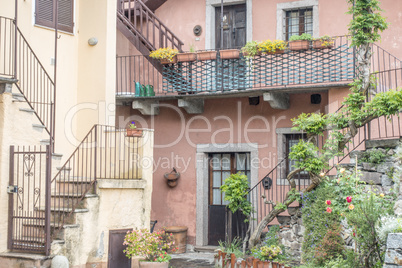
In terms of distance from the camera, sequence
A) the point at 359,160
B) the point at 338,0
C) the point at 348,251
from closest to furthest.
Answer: the point at 348,251 → the point at 359,160 → the point at 338,0

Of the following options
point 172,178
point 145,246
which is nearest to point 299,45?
point 172,178

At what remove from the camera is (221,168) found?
13609 millimetres

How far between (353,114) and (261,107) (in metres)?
2.92

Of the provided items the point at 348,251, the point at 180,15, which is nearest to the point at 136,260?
the point at 348,251

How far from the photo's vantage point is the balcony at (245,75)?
38.7 feet

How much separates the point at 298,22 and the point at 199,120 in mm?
3155

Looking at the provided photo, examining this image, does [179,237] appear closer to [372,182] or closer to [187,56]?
[187,56]

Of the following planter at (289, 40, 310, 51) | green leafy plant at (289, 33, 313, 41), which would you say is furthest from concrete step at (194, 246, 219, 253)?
green leafy plant at (289, 33, 313, 41)

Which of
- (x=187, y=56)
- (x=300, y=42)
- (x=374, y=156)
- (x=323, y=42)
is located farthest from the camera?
(x=187, y=56)

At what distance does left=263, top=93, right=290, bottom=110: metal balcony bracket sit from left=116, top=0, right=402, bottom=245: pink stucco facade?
0.51 feet

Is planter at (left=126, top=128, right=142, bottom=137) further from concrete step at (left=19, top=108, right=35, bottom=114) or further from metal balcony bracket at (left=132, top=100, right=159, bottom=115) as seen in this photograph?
metal balcony bracket at (left=132, top=100, right=159, bottom=115)

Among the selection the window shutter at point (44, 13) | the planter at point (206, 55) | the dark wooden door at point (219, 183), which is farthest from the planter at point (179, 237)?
the window shutter at point (44, 13)

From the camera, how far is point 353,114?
1040 cm

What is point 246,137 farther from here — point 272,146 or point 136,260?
point 136,260
